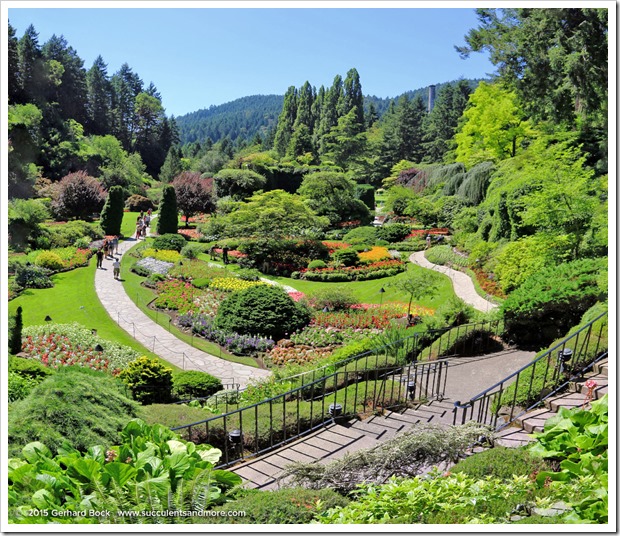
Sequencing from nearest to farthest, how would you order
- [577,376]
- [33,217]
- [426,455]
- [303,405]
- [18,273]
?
1. [426,455]
2. [577,376]
3. [303,405]
4. [18,273]
5. [33,217]

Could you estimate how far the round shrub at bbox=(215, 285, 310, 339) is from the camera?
50.8 feet

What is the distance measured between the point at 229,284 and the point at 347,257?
6.25 m

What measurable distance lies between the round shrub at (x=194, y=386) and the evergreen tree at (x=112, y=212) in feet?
53.7

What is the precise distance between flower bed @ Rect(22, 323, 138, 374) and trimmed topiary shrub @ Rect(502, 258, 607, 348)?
9.21 metres

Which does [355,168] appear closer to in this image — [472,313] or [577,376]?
[472,313]

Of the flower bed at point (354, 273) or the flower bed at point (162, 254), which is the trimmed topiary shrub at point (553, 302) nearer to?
the flower bed at point (354, 273)

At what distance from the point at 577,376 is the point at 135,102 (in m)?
42.6

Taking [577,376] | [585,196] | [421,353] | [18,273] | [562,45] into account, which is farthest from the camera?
[18,273]

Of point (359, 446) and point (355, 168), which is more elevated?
point (355, 168)

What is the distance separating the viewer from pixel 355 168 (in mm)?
52281

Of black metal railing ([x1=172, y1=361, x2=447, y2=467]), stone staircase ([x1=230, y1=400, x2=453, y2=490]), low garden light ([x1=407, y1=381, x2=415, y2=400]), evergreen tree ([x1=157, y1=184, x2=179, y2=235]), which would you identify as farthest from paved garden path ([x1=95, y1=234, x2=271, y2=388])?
evergreen tree ([x1=157, y1=184, x2=179, y2=235])

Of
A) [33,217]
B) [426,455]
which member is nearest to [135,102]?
[33,217]

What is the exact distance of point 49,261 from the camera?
1928 cm

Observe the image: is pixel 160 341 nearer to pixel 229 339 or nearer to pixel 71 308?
pixel 229 339
